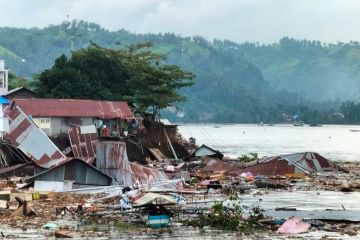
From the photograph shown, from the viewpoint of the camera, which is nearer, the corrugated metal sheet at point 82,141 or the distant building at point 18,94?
the corrugated metal sheet at point 82,141

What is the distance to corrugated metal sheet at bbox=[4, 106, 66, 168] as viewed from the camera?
45656 millimetres

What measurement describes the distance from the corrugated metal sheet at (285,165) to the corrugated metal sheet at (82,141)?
30.3ft

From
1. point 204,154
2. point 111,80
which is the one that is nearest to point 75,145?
point 204,154

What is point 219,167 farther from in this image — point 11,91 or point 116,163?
point 11,91

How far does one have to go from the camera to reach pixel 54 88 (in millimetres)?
73188

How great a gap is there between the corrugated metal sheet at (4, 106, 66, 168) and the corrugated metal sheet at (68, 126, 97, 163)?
332 centimetres

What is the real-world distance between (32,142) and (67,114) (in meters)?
9.51

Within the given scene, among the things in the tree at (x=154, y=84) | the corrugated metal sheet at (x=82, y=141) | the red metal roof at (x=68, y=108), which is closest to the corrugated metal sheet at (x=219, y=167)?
the corrugated metal sheet at (x=82, y=141)

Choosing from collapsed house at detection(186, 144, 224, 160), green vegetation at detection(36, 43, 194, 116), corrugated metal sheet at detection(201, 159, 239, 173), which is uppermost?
green vegetation at detection(36, 43, 194, 116)

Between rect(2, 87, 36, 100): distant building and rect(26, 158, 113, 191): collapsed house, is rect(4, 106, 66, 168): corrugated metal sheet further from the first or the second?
rect(2, 87, 36, 100): distant building

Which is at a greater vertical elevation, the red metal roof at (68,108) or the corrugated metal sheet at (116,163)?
the red metal roof at (68,108)

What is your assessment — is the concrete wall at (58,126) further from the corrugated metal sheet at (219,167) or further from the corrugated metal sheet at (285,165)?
the corrugated metal sheet at (285,165)

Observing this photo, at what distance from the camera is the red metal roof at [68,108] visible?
54.2 m

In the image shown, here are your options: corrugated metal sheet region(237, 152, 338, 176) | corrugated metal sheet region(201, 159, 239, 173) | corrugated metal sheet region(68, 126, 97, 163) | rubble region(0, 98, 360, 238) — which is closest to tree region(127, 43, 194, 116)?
rubble region(0, 98, 360, 238)
